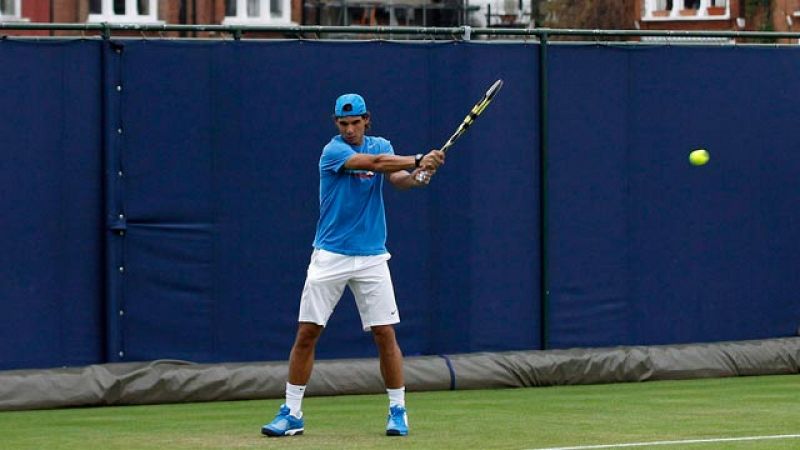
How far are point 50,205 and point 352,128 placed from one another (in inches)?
140

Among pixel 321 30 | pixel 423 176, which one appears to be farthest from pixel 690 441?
pixel 321 30

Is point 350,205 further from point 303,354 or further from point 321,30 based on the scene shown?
point 321,30

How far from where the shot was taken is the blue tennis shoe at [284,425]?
11.5m

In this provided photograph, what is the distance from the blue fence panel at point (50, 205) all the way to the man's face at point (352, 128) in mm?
3391

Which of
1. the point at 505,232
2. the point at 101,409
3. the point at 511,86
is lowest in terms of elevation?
the point at 101,409

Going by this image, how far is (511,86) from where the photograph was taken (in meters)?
15.6

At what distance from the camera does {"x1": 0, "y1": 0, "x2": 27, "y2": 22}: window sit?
43438 millimetres

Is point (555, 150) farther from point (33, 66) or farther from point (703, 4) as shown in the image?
point (703, 4)

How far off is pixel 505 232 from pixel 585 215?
709 millimetres

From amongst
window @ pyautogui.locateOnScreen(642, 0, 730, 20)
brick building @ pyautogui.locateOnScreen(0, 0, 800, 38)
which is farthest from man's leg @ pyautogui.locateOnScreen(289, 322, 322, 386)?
window @ pyautogui.locateOnScreen(642, 0, 730, 20)

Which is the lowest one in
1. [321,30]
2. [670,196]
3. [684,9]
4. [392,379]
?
[392,379]

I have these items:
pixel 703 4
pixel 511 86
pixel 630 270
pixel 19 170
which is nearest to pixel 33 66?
pixel 19 170

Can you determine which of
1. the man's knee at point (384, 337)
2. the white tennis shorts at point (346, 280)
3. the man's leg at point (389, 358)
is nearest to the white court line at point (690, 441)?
the man's leg at point (389, 358)

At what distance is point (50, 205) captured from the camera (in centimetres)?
1438
